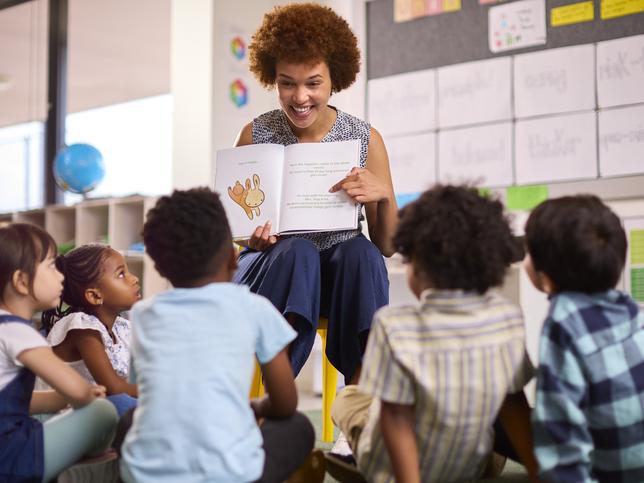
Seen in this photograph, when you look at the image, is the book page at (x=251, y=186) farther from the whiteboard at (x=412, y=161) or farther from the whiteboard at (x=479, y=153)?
the whiteboard at (x=412, y=161)

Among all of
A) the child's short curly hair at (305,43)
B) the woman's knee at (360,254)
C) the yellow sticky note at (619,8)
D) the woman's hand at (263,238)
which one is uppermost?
the yellow sticky note at (619,8)

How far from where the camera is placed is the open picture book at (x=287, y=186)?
170 centimetres

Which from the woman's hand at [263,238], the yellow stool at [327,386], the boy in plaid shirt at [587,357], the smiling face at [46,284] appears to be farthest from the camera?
the yellow stool at [327,386]

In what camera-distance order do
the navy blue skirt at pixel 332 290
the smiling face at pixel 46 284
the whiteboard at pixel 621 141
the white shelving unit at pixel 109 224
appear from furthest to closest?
the white shelving unit at pixel 109 224 < the whiteboard at pixel 621 141 < the navy blue skirt at pixel 332 290 < the smiling face at pixel 46 284

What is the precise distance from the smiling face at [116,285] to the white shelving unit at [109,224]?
193cm

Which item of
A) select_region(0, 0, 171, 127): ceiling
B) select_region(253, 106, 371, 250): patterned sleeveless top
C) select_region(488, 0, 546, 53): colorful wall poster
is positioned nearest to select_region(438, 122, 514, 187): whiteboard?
select_region(488, 0, 546, 53): colorful wall poster

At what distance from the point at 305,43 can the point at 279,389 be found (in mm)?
985

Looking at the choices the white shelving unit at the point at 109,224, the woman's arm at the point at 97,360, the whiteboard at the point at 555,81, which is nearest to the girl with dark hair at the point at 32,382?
the woman's arm at the point at 97,360

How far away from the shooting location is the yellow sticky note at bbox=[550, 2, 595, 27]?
109 inches

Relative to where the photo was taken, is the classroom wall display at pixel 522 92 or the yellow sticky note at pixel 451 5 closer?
the classroom wall display at pixel 522 92

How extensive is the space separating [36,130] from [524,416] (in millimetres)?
6161

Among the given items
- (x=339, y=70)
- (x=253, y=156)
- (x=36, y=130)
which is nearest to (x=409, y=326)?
(x=253, y=156)

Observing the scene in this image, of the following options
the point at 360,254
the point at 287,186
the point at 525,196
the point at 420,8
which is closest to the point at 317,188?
the point at 287,186

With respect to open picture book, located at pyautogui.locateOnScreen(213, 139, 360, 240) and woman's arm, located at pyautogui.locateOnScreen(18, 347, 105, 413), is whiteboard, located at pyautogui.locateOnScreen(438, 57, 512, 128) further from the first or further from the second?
woman's arm, located at pyautogui.locateOnScreen(18, 347, 105, 413)
